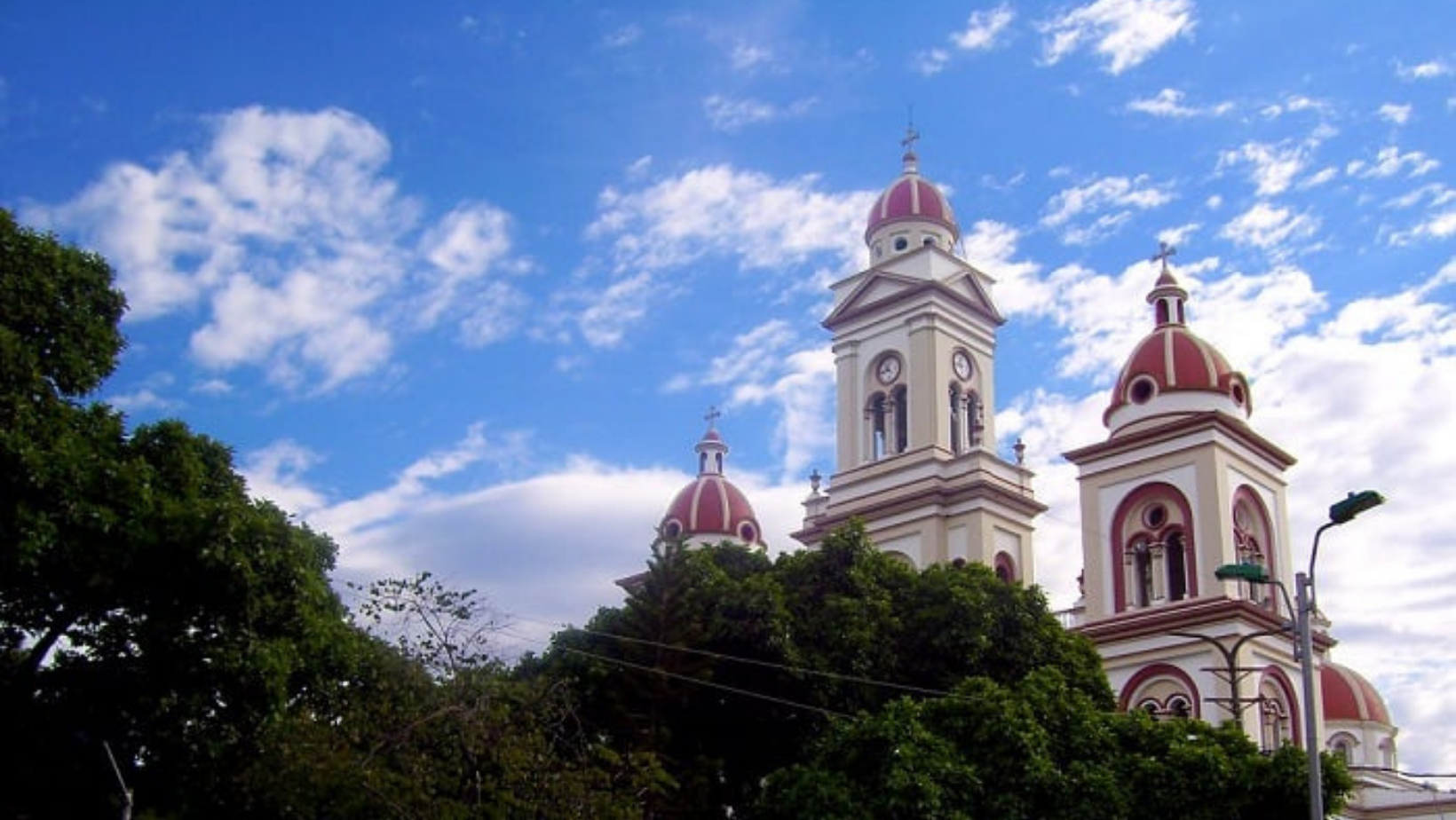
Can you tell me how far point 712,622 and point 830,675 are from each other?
2147mm

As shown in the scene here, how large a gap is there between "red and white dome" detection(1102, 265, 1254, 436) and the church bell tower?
11.1 feet

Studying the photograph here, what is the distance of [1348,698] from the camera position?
150 ft

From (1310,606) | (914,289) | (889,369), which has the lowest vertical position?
(1310,606)

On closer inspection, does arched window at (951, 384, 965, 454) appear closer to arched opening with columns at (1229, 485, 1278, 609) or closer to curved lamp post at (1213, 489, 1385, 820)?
arched opening with columns at (1229, 485, 1278, 609)

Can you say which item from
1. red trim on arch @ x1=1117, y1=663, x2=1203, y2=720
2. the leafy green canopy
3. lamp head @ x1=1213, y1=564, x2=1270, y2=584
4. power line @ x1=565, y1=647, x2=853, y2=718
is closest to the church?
red trim on arch @ x1=1117, y1=663, x2=1203, y2=720

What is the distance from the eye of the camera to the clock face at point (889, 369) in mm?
40656

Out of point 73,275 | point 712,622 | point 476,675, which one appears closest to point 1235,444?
point 712,622

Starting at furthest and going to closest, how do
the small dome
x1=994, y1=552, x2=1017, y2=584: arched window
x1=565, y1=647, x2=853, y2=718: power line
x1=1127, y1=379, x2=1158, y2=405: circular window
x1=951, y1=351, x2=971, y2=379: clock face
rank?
the small dome → x1=951, y1=351, x2=971, y2=379: clock face → x1=994, y1=552, x2=1017, y2=584: arched window → x1=1127, y1=379, x2=1158, y2=405: circular window → x1=565, y1=647, x2=853, y2=718: power line

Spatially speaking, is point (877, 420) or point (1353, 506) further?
point (877, 420)

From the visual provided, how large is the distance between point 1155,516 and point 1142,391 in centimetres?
289

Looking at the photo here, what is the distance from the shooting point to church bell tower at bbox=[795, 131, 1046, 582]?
3803cm

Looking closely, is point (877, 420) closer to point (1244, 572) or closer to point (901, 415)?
point (901, 415)

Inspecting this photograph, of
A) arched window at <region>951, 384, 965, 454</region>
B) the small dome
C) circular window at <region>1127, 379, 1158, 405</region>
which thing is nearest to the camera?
circular window at <region>1127, 379, 1158, 405</region>

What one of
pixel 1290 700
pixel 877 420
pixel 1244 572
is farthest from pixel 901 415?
pixel 1244 572
